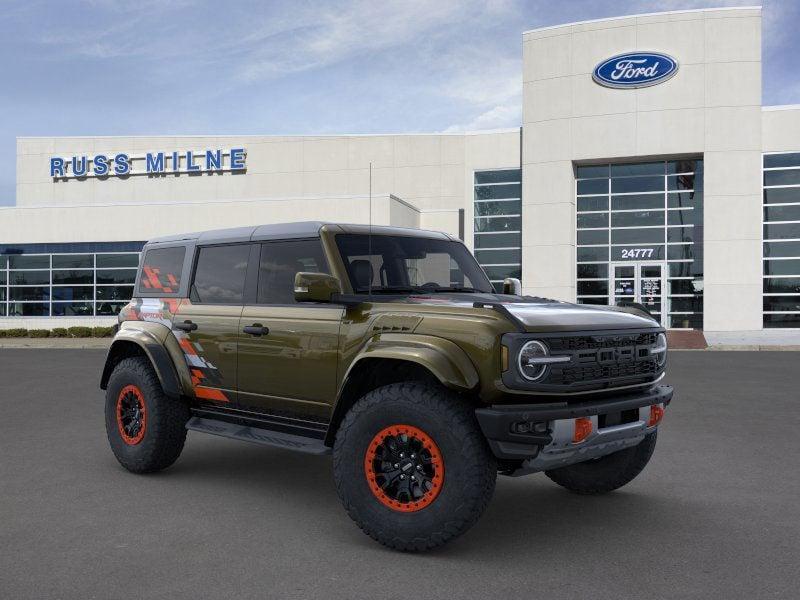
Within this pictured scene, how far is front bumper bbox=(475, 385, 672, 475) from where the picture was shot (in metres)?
4.16

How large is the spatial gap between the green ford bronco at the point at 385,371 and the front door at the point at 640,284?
25.5 metres

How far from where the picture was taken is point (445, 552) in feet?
14.7

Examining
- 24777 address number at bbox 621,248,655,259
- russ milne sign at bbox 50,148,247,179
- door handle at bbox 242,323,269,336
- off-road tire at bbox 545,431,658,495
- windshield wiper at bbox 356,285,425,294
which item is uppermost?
russ milne sign at bbox 50,148,247,179

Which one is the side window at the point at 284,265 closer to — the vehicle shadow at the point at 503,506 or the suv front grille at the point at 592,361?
the vehicle shadow at the point at 503,506

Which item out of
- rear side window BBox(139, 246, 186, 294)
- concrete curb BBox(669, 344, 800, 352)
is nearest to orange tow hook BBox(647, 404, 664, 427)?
rear side window BBox(139, 246, 186, 294)

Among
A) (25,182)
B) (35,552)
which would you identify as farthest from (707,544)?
(25,182)

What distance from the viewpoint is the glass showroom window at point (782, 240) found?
2891 centimetres

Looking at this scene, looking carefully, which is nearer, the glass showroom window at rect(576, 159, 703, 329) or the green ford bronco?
the green ford bronco

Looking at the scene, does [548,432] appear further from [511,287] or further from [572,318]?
[511,287]

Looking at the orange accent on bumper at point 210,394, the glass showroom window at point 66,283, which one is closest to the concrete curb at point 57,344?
the glass showroom window at point 66,283

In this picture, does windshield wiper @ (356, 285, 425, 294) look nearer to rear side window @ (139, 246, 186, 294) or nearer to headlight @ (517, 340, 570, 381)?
headlight @ (517, 340, 570, 381)

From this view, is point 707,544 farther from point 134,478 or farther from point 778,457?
point 134,478

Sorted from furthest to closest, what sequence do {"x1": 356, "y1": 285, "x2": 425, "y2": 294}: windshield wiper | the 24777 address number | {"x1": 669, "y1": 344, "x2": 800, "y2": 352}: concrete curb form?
the 24777 address number → {"x1": 669, "y1": 344, "x2": 800, "y2": 352}: concrete curb → {"x1": 356, "y1": 285, "x2": 425, "y2": 294}: windshield wiper

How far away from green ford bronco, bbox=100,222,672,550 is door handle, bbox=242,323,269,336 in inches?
0.5
